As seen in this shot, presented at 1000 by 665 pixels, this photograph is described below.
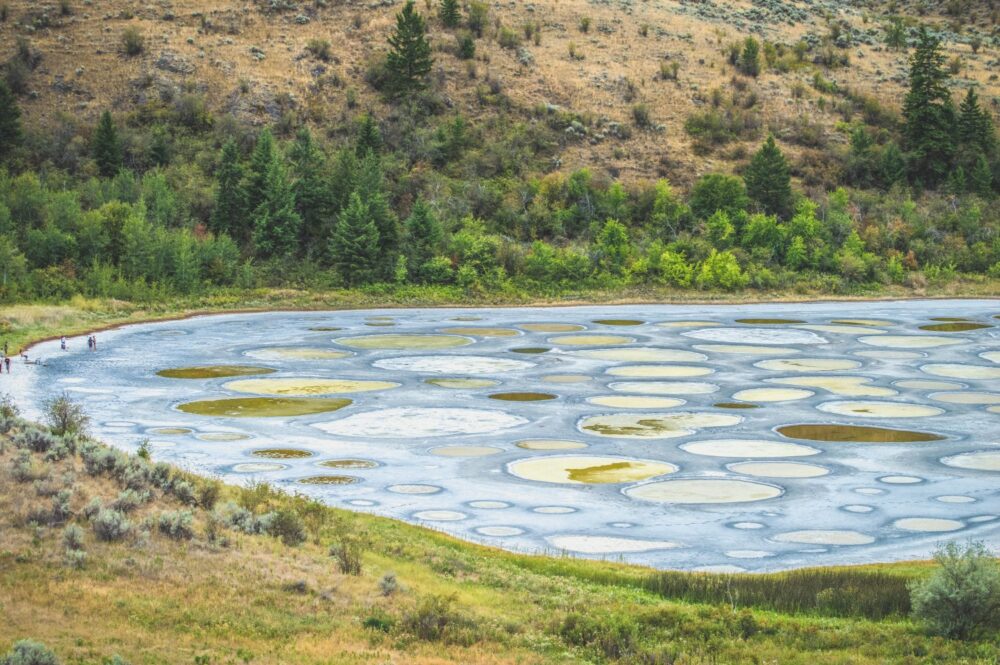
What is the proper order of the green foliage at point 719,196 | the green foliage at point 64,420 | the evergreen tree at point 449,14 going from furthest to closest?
the evergreen tree at point 449,14
the green foliage at point 719,196
the green foliage at point 64,420

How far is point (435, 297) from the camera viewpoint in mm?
71875

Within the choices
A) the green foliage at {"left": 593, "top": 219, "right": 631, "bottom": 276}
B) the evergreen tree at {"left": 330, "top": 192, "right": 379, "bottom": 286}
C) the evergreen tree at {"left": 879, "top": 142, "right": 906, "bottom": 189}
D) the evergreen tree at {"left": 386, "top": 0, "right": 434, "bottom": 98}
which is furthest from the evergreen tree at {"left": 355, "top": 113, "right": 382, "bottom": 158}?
the evergreen tree at {"left": 879, "top": 142, "right": 906, "bottom": 189}

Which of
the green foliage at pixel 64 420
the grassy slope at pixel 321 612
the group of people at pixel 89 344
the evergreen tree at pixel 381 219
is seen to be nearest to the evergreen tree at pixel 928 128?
the evergreen tree at pixel 381 219

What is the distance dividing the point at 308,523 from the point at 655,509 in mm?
8274

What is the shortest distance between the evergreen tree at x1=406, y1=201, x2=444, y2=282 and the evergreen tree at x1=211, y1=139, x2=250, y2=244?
11226 millimetres

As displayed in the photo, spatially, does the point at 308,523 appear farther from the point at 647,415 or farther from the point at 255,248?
the point at 255,248

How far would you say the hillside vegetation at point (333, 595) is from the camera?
16188 mm

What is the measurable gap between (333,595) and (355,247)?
5469 centimetres

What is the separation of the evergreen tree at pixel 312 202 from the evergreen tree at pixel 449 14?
28814 mm

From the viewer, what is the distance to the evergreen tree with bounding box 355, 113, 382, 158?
84.2 metres

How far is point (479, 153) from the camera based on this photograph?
89.4m

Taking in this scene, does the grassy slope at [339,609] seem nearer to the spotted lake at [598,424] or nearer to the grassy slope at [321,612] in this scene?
the grassy slope at [321,612]

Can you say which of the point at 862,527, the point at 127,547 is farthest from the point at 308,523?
the point at 862,527

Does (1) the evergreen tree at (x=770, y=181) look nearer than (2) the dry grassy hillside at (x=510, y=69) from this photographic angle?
Yes
